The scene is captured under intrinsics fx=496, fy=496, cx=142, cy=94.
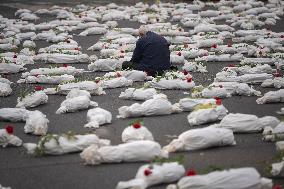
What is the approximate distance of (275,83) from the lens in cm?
1060

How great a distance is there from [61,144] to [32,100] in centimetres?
261

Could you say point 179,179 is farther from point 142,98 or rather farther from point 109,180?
point 142,98

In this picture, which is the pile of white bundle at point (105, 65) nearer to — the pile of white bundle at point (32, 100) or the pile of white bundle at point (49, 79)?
the pile of white bundle at point (49, 79)

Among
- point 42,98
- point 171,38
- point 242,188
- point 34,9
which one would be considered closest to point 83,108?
point 42,98

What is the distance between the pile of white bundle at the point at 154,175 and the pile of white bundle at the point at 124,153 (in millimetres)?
485

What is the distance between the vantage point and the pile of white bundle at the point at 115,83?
35.4ft

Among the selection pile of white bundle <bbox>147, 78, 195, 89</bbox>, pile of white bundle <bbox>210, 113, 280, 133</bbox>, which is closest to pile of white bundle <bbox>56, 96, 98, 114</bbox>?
pile of white bundle <bbox>147, 78, 195, 89</bbox>

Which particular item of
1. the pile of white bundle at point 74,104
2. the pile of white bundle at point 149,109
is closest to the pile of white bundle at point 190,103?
the pile of white bundle at point 149,109

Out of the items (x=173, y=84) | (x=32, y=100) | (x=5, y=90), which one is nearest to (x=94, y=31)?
(x=173, y=84)

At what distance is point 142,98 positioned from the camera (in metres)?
9.73

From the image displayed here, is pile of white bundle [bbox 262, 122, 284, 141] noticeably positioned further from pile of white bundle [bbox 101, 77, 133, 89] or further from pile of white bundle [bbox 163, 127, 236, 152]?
pile of white bundle [bbox 101, 77, 133, 89]

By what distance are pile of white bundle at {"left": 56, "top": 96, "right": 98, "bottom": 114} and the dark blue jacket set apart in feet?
9.11

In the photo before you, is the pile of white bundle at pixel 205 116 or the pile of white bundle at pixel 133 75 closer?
the pile of white bundle at pixel 205 116

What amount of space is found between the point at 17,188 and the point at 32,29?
12154mm
